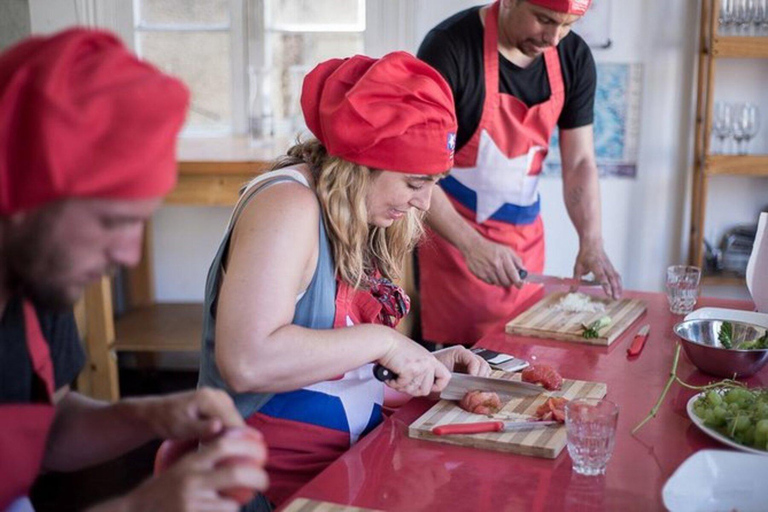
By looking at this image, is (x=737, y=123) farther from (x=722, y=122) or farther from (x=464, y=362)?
Answer: (x=464, y=362)

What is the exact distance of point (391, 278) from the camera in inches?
74.9

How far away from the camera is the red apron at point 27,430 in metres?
1.09

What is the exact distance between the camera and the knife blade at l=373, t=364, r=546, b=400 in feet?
5.42

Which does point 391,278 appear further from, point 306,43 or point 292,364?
point 306,43

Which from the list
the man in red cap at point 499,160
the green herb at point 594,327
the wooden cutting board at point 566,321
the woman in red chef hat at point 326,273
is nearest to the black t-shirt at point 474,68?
the man in red cap at point 499,160

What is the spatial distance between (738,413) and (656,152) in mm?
2553

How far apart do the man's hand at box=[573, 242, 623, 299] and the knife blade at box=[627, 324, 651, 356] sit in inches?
10.1

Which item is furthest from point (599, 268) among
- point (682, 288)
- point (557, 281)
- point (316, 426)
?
point (316, 426)

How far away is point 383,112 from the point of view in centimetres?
158

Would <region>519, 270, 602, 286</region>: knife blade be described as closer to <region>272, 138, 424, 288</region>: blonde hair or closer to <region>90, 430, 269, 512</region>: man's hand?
<region>272, 138, 424, 288</region>: blonde hair

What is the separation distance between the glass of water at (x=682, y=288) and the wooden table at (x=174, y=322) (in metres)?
1.61

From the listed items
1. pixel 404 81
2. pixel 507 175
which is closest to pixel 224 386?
pixel 404 81

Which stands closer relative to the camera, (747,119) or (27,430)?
(27,430)

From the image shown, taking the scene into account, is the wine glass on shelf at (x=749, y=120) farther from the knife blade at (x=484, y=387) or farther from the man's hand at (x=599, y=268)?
the knife blade at (x=484, y=387)
